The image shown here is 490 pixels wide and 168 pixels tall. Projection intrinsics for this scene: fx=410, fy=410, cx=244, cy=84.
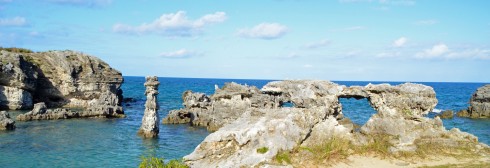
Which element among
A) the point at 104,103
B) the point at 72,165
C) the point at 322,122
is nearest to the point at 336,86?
the point at 322,122

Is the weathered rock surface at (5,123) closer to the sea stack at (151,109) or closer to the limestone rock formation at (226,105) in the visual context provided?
the sea stack at (151,109)

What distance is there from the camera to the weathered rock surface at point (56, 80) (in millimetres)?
56531

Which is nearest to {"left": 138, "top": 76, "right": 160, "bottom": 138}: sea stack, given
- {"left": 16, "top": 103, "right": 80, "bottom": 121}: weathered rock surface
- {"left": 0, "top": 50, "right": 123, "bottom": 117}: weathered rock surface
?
{"left": 16, "top": 103, "right": 80, "bottom": 121}: weathered rock surface

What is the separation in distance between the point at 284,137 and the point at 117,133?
25200 mm

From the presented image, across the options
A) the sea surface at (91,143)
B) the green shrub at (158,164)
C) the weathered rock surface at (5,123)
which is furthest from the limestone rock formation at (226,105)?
the green shrub at (158,164)

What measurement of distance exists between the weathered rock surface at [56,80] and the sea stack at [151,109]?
63.1 ft

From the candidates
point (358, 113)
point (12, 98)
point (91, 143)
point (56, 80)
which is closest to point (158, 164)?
point (91, 143)

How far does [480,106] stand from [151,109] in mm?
48907

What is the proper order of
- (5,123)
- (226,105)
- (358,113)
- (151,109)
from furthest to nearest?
1. (358,113)
2. (226,105)
3. (5,123)
4. (151,109)

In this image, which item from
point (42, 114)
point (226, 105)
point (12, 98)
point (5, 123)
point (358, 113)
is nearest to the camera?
point (5, 123)

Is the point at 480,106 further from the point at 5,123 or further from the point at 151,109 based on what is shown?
the point at 5,123

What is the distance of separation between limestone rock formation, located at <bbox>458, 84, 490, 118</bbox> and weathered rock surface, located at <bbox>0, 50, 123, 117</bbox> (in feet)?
Result: 165

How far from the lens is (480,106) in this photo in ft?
197

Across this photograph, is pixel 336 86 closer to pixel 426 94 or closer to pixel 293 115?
pixel 426 94
